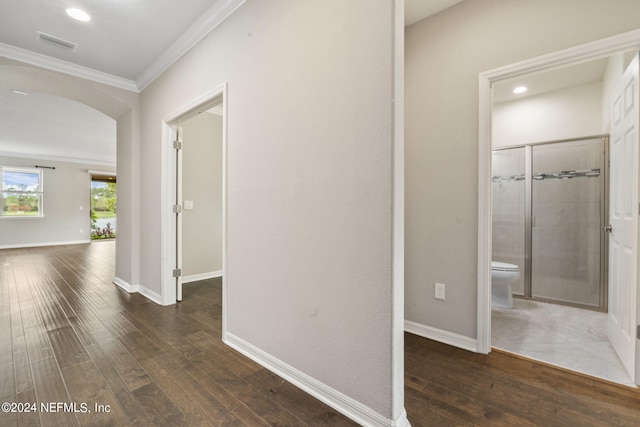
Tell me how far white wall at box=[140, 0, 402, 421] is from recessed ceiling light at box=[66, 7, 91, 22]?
113cm

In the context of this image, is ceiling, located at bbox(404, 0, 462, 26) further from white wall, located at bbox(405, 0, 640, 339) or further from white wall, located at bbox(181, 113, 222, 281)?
white wall, located at bbox(181, 113, 222, 281)

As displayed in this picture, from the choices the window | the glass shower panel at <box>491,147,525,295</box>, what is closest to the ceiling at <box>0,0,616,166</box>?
the glass shower panel at <box>491,147,525,295</box>

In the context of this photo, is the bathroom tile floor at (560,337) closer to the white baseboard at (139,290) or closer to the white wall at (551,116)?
the white wall at (551,116)

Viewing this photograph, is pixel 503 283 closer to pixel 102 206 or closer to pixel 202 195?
pixel 202 195

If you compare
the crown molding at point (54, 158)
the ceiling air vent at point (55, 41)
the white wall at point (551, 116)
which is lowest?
the white wall at point (551, 116)

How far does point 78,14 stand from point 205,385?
308 centimetres

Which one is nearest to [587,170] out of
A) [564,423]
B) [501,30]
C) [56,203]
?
[501,30]

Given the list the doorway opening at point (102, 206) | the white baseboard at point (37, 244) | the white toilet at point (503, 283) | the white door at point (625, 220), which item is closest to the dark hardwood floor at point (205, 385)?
the white door at point (625, 220)

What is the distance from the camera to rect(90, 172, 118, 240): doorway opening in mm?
9430

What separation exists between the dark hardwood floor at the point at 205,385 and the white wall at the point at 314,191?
250 millimetres

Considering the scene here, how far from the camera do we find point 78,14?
227 centimetres

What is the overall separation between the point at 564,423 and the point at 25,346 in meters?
3.55

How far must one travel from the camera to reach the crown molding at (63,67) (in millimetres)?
2760

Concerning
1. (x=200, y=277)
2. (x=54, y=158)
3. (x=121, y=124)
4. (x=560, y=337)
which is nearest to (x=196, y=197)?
(x=200, y=277)
